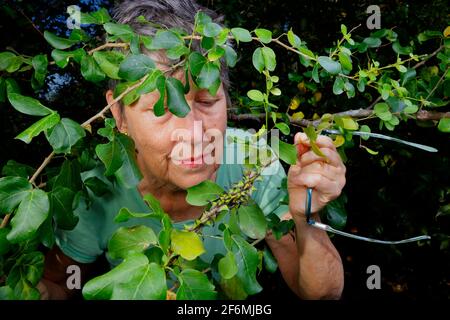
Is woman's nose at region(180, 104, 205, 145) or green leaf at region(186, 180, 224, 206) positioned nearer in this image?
green leaf at region(186, 180, 224, 206)

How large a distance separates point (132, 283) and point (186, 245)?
0.10 m

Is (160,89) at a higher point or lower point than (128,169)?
higher

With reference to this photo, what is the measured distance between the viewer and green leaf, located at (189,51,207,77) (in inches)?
29.4

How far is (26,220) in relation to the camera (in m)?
0.73

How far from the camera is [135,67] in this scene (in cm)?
75

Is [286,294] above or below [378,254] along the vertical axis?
below

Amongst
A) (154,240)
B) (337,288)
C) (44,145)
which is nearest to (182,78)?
(154,240)

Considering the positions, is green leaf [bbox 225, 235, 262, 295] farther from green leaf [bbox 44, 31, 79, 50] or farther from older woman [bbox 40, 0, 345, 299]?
green leaf [bbox 44, 31, 79, 50]

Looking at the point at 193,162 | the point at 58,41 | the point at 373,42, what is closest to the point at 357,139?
the point at 373,42

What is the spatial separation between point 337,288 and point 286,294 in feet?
2.70

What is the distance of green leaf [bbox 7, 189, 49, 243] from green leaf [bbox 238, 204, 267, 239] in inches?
12.1

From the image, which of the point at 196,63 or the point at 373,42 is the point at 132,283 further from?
the point at 373,42

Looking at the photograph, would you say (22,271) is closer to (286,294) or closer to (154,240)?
(154,240)

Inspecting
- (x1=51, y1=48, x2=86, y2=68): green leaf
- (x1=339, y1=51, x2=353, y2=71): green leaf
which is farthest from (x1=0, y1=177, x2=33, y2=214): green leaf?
(x1=339, y1=51, x2=353, y2=71): green leaf
